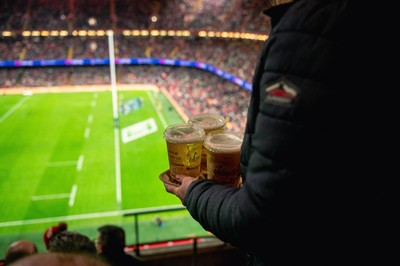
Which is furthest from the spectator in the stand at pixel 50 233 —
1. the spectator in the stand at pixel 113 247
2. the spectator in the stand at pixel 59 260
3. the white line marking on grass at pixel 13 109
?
the white line marking on grass at pixel 13 109

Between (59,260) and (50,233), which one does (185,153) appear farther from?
(50,233)

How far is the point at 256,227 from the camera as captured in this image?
1043 mm

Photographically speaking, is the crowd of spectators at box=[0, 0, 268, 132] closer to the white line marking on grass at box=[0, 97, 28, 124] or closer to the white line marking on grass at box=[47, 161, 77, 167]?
the white line marking on grass at box=[0, 97, 28, 124]

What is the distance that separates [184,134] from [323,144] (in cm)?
90

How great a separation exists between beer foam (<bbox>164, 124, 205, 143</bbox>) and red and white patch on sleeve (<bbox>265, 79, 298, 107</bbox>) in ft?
2.29

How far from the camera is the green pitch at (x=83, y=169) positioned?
886cm

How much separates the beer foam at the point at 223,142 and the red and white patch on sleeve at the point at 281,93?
23.5 inches

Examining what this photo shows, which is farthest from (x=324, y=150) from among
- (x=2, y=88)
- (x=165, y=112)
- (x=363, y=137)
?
(x=2, y=88)

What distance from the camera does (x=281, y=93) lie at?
99 cm

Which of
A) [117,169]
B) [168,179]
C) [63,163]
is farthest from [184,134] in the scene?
[63,163]

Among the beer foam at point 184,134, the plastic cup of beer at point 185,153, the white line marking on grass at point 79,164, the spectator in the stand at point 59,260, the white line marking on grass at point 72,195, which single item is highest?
the beer foam at point 184,134

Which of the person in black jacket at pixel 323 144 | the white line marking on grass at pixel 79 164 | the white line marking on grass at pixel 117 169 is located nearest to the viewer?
the person in black jacket at pixel 323 144

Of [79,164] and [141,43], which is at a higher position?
[141,43]

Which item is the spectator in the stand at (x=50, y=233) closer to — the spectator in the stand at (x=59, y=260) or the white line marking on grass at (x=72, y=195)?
the spectator in the stand at (x=59, y=260)
